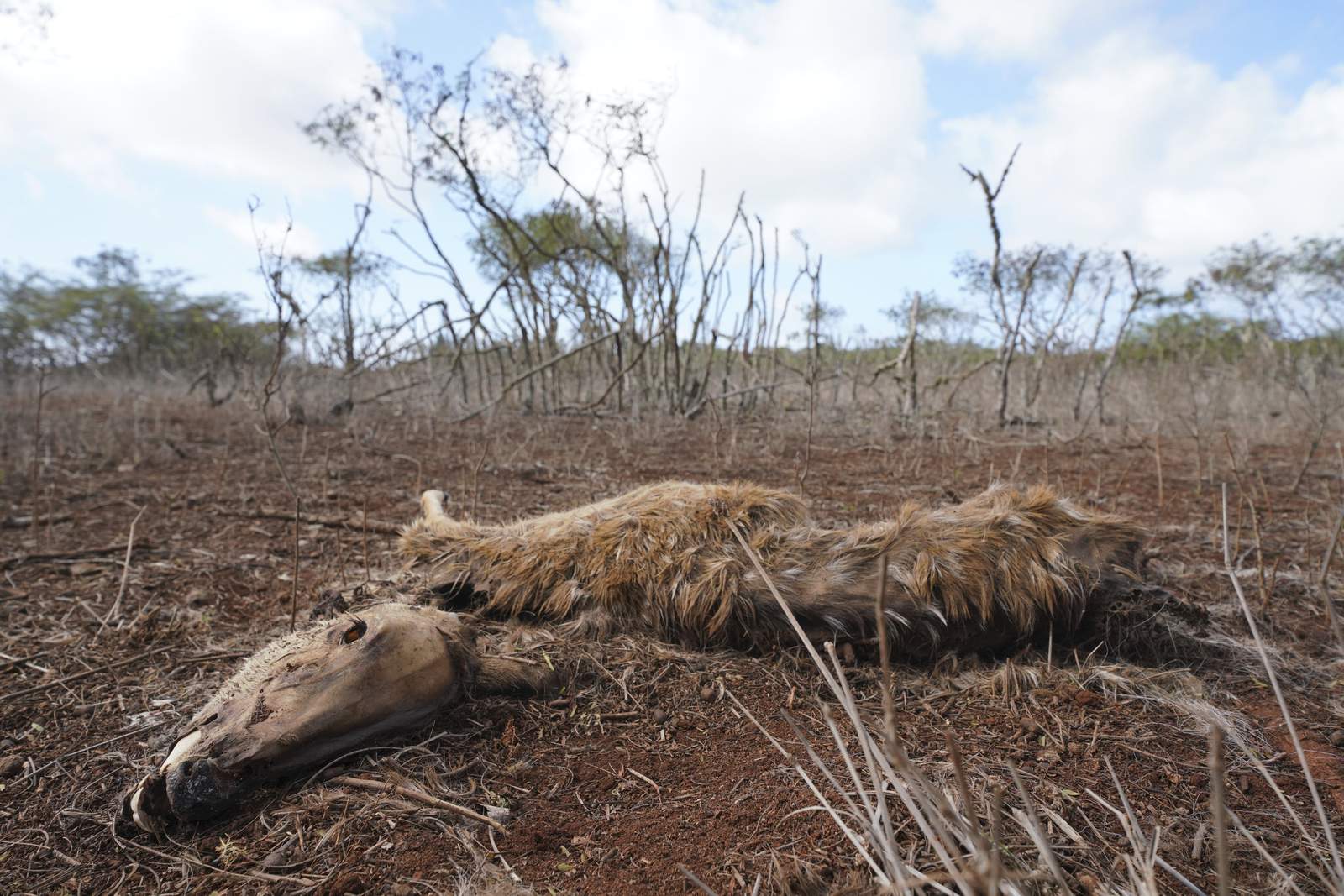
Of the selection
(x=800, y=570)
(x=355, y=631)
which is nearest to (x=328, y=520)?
(x=355, y=631)

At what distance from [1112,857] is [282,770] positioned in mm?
1577

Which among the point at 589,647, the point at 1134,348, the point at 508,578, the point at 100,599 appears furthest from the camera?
the point at 1134,348

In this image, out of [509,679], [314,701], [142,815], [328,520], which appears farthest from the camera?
[328,520]

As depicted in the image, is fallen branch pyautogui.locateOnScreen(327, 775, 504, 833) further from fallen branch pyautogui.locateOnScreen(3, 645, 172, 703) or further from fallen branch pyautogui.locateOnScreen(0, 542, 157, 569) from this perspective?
fallen branch pyautogui.locateOnScreen(0, 542, 157, 569)

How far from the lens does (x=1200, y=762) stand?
152 cm

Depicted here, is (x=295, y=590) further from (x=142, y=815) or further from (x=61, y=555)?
(x=61, y=555)

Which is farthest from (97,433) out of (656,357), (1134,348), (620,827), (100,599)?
(1134,348)

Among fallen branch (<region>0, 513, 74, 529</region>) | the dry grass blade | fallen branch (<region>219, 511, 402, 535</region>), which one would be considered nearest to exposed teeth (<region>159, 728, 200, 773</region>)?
fallen branch (<region>219, 511, 402, 535</region>)

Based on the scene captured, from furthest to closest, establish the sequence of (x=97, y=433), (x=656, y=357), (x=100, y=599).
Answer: (x=656, y=357) → (x=97, y=433) → (x=100, y=599)

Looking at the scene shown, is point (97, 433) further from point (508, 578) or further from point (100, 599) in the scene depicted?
point (508, 578)

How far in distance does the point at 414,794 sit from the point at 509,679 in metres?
0.41

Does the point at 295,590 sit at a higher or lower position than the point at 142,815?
higher

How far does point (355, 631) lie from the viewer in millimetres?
1651

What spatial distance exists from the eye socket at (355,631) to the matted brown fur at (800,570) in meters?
0.54
